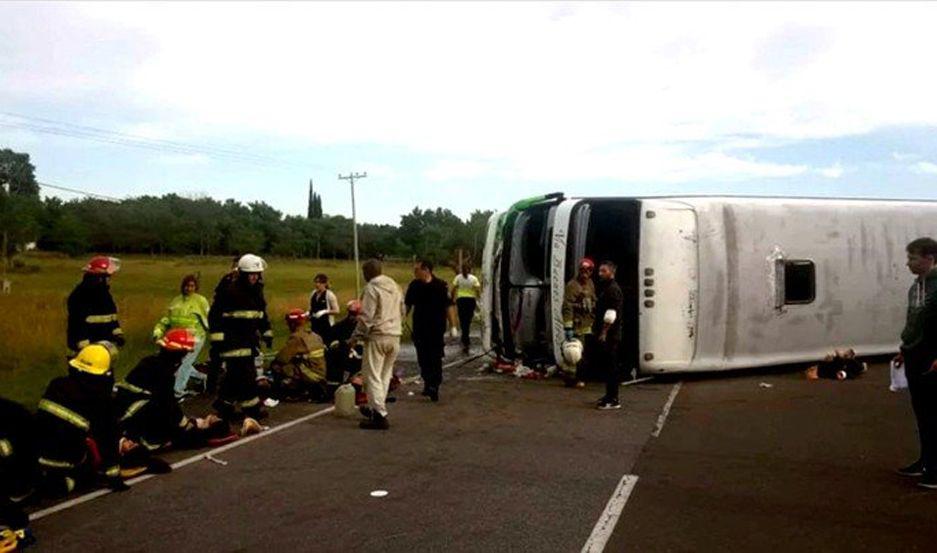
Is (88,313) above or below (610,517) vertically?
above

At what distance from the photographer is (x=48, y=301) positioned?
2233cm

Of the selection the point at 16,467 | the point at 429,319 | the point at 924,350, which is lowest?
the point at 16,467

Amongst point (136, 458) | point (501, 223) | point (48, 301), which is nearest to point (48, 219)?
point (48, 301)

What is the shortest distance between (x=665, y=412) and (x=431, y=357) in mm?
2754

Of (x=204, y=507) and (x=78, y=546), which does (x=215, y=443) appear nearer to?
(x=204, y=507)

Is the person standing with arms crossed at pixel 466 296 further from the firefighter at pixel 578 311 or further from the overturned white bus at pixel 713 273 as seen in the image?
the firefighter at pixel 578 311

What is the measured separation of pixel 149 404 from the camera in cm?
640

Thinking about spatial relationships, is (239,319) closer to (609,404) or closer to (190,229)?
(609,404)

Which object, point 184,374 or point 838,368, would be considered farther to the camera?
point 838,368

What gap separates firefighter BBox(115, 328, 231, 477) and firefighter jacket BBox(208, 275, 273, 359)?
1.39 m

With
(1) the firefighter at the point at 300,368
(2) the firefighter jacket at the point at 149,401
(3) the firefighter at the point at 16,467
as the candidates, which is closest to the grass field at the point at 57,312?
(1) the firefighter at the point at 300,368

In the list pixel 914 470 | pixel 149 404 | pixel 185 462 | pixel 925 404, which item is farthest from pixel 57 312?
pixel 925 404

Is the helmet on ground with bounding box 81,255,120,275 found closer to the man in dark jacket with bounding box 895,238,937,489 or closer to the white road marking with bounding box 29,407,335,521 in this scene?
the white road marking with bounding box 29,407,335,521

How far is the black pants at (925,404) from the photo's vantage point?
5859 mm
